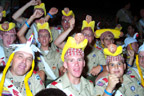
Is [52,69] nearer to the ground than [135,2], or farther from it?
nearer to the ground

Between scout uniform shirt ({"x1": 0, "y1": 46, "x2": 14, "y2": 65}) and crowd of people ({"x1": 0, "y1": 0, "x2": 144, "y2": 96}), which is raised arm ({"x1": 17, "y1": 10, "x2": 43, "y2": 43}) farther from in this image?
scout uniform shirt ({"x1": 0, "y1": 46, "x2": 14, "y2": 65})

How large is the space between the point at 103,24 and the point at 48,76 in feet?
15.0

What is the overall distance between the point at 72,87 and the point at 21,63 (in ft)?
3.03

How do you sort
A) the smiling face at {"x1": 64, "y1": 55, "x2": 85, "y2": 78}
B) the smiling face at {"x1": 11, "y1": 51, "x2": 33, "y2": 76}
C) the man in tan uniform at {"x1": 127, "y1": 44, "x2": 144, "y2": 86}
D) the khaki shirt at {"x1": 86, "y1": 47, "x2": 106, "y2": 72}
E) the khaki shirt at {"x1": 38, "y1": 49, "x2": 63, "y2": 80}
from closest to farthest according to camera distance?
1. the smiling face at {"x1": 64, "y1": 55, "x2": 85, "y2": 78}
2. the smiling face at {"x1": 11, "y1": 51, "x2": 33, "y2": 76}
3. the man in tan uniform at {"x1": 127, "y1": 44, "x2": 144, "y2": 86}
4. the khaki shirt at {"x1": 38, "y1": 49, "x2": 63, "y2": 80}
5. the khaki shirt at {"x1": 86, "y1": 47, "x2": 106, "y2": 72}

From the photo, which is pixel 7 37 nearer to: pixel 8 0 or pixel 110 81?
pixel 110 81

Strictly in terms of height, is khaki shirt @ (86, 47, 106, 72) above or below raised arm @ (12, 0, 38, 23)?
below

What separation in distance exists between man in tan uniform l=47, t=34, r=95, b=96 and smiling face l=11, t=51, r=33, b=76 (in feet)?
1.65

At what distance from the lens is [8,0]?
7367 mm

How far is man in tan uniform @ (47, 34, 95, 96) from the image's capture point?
2857 mm

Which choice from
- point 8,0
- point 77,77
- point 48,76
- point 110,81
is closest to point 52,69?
point 48,76

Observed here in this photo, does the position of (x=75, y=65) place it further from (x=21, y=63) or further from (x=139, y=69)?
(x=139, y=69)

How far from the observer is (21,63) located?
296 cm

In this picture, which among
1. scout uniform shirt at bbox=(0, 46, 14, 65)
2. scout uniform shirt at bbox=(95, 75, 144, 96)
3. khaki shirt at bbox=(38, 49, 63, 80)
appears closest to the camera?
scout uniform shirt at bbox=(95, 75, 144, 96)

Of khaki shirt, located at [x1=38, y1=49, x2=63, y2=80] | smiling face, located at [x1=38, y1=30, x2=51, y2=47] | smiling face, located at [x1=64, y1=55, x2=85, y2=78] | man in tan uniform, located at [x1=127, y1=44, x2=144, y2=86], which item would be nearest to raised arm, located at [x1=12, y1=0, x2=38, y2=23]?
smiling face, located at [x1=38, y1=30, x2=51, y2=47]
